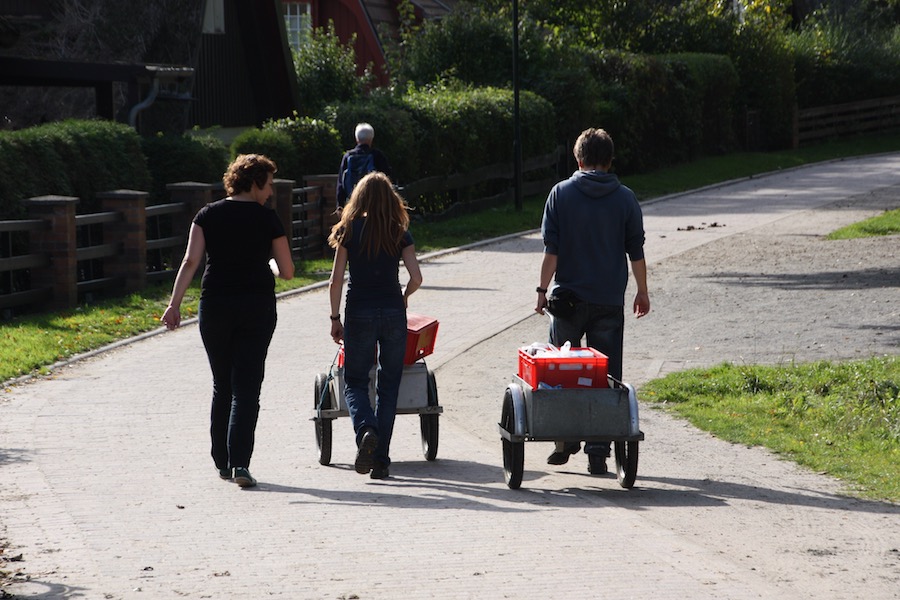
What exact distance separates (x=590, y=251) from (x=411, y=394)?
1.35 m

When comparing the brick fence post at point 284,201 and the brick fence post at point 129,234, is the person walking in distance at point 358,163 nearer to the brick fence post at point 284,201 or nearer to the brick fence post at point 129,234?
the brick fence post at point 129,234

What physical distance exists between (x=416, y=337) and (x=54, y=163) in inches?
342

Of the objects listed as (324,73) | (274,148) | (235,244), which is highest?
(324,73)

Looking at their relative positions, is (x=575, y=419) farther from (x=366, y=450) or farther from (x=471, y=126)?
(x=471, y=126)

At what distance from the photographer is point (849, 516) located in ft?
22.6

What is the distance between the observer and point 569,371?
7484 millimetres

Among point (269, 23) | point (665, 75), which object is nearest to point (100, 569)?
point (269, 23)

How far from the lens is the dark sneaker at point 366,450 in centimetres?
760

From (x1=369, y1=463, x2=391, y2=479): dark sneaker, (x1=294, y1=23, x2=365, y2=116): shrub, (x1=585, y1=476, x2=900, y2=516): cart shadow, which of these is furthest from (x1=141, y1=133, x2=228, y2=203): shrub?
(x1=294, y1=23, x2=365, y2=116): shrub

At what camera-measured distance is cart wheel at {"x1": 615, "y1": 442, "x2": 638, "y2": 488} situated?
7.42 m

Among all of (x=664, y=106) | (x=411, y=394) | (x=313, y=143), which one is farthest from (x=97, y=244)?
(x=664, y=106)

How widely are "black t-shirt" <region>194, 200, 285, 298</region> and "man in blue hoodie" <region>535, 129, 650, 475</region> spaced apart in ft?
5.05

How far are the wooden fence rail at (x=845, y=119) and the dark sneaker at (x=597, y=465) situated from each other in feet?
125

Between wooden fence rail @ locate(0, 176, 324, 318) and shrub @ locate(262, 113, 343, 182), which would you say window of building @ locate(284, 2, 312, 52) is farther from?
wooden fence rail @ locate(0, 176, 324, 318)
